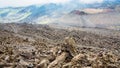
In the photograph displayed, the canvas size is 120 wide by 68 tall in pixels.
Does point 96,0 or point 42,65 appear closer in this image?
point 42,65

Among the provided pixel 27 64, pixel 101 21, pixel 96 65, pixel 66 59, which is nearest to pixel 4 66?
pixel 27 64

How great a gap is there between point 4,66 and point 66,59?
249 centimetres

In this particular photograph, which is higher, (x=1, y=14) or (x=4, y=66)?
(x=4, y=66)

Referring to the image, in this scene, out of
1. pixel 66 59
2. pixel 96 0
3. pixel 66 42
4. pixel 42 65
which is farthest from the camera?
pixel 96 0

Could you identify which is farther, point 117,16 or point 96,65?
point 117,16

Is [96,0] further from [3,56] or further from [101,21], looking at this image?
[3,56]

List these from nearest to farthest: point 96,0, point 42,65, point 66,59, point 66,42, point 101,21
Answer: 1. point 42,65
2. point 66,59
3. point 66,42
4. point 101,21
5. point 96,0

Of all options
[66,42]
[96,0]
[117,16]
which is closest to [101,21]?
[117,16]

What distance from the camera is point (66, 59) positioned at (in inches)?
588

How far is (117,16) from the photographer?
282 ft

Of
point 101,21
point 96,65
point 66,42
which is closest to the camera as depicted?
point 96,65

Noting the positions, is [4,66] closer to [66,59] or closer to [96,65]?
[66,59]

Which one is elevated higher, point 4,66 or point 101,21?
point 4,66

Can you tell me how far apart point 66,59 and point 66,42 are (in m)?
1.34
